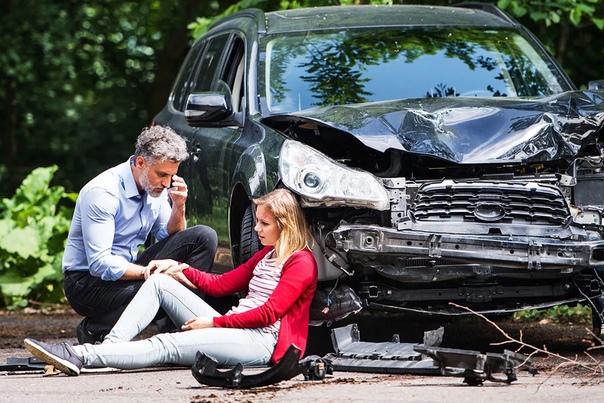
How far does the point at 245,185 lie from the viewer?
23.1 feet

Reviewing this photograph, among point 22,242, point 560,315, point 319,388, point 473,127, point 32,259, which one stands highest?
point 473,127

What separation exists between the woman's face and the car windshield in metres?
1.16

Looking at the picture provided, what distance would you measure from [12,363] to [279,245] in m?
1.49

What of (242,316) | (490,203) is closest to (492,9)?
(490,203)

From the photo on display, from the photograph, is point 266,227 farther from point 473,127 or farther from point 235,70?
point 235,70

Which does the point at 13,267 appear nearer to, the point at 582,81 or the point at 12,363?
the point at 12,363

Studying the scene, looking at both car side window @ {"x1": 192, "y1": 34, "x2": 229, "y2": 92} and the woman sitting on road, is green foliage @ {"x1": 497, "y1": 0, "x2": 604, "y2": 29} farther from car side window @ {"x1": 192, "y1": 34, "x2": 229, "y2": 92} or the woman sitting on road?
the woman sitting on road

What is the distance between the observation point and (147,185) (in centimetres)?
701

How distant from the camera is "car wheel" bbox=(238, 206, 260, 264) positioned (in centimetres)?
689

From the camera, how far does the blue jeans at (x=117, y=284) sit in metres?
7.01

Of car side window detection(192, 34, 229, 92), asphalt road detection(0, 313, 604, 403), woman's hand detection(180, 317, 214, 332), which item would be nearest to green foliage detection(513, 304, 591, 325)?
asphalt road detection(0, 313, 604, 403)

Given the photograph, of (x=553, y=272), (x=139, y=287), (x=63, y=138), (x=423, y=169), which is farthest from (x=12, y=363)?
(x=63, y=138)

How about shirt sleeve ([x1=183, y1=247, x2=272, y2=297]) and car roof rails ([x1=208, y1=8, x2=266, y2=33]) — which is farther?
car roof rails ([x1=208, y1=8, x2=266, y2=33])

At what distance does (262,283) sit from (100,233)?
1.01 m
